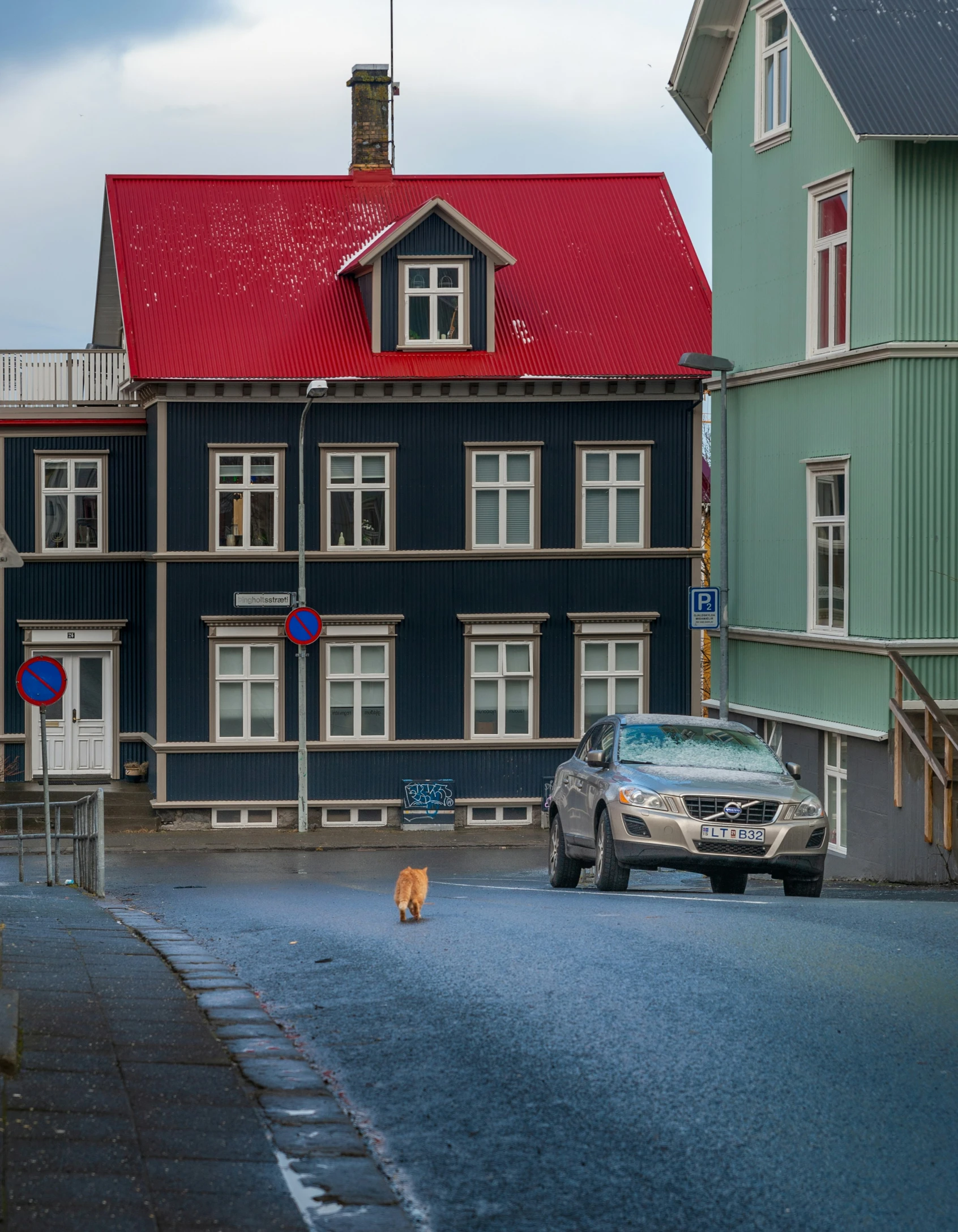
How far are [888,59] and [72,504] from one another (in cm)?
1803

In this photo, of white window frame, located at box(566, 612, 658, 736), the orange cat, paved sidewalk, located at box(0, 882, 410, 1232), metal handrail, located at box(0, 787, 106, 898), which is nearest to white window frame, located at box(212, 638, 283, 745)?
white window frame, located at box(566, 612, 658, 736)

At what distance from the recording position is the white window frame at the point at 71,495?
32594 mm

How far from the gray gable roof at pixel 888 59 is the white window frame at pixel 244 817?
1672 cm

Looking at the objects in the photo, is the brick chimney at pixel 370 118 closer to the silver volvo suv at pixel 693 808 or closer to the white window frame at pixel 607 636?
the white window frame at pixel 607 636

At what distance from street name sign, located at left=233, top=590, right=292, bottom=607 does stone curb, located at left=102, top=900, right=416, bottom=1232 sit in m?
22.0

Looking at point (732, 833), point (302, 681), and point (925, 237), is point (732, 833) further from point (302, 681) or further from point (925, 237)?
point (302, 681)

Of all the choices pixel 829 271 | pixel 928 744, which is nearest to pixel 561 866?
pixel 928 744

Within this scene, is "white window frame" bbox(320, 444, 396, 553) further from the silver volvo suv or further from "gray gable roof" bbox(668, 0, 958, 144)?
the silver volvo suv

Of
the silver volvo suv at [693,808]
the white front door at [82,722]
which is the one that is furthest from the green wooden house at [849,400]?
the white front door at [82,722]

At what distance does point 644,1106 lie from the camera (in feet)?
20.4

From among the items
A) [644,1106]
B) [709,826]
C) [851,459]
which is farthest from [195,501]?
[644,1106]

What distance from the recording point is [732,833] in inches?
568

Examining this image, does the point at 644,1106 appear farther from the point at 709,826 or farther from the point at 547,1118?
the point at 709,826

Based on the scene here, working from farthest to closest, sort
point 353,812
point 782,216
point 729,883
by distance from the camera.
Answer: point 353,812, point 782,216, point 729,883
